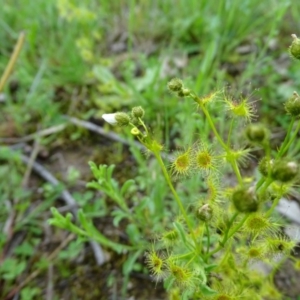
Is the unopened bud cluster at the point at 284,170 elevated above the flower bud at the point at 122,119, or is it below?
above

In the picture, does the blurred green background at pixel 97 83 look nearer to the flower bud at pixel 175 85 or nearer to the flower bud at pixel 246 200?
the flower bud at pixel 175 85

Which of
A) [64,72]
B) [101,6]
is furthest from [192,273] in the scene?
[101,6]

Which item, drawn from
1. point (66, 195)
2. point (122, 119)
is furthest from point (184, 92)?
point (66, 195)

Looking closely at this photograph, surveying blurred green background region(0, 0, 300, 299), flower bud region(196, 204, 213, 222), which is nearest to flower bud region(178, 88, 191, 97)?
flower bud region(196, 204, 213, 222)

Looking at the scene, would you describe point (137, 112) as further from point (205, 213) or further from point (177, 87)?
point (205, 213)

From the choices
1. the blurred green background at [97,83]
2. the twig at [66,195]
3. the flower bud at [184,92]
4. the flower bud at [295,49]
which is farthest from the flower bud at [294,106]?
the twig at [66,195]
